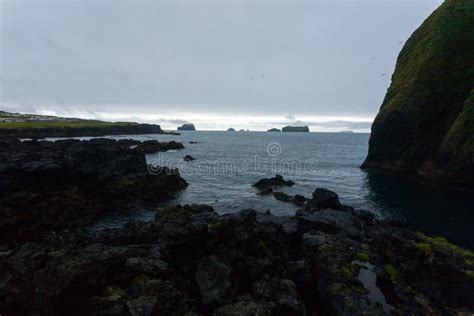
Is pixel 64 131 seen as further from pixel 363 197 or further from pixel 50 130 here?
pixel 363 197

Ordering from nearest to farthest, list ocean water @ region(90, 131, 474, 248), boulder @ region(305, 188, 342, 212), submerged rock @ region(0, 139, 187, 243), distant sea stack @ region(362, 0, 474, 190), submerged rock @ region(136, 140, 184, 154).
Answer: submerged rock @ region(0, 139, 187, 243) < ocean water @ region(90, 131, 474, 248) < boulder @ region(305, 188, 342, 212) < distant sea stack @ region(362, 0, 474, 190) < submerged rock @ region(136, 140, 184, 154)

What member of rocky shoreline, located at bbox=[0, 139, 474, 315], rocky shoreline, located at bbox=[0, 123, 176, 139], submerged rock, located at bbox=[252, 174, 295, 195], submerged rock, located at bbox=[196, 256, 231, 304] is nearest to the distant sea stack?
submerged rock, located at bbox=[252, 174, 295, 195]

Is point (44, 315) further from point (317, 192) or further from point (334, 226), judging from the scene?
point (317, 192)

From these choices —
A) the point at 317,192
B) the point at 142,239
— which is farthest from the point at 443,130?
the point at 142,239

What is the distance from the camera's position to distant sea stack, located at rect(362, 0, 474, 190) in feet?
137

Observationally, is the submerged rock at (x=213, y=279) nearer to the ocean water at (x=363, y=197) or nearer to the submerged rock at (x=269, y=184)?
the ocean water at (x=363, y=197)

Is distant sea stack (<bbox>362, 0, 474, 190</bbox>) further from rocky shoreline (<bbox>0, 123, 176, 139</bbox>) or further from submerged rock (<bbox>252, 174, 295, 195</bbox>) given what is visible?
rocky shoreline (<bbox>0, 123, 176, 139</bbox>)

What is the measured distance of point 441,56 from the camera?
5241cm

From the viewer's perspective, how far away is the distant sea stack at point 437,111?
4175cm

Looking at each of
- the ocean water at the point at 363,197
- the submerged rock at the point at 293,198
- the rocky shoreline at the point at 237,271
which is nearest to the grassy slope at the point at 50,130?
the ocean water at the point at 363,197

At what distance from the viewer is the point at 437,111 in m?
49.2

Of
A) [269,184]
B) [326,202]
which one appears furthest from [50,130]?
[326,202]

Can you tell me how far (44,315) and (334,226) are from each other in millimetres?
20751

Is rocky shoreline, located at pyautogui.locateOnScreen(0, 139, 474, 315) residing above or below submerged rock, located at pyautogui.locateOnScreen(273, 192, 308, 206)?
above
